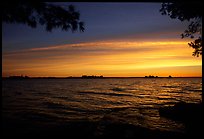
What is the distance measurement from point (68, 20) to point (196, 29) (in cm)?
987

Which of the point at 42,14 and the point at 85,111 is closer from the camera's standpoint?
the point at 42,14

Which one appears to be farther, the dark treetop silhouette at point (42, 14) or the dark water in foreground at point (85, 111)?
the dark water in foreground at point (85, 111)

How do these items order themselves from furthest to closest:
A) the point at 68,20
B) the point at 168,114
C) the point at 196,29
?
the point at 168,114, the point at 196,29, the point at 68,20

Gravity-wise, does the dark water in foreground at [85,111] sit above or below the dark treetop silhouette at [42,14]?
below

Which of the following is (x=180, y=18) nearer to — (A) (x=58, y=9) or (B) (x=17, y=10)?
(A) (x=58, y=9)

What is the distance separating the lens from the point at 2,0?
4.82 m

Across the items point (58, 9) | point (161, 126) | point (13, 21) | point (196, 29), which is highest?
point (196, 29)

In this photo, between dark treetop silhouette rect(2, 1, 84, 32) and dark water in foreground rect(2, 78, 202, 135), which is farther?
dark water in foreground rect(2, 78, 202, 135)

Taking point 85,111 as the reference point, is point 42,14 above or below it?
above

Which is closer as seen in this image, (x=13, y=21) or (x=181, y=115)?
(x=13, y=21)

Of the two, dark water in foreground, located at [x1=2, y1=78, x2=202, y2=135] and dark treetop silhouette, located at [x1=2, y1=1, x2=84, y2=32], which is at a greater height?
dark treetop silhouette, located at [x1=2, y1=1, x2=84, y2=32]

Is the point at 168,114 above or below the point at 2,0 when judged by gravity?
below

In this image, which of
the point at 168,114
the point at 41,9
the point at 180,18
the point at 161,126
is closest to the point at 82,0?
the point at 41,9

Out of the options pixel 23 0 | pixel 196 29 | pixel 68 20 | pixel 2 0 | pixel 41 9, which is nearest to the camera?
pixel 2 0
